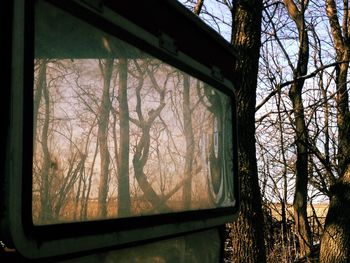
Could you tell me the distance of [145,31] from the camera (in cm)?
187

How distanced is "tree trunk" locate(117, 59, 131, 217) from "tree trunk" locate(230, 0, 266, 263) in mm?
3594

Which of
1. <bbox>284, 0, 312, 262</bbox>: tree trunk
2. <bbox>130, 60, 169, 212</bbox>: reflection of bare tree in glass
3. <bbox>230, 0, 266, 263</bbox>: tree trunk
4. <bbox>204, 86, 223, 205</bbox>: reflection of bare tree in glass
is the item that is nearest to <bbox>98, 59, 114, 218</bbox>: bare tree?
<bbox>130, 60, 169, 212</bbox>: reflection of bare tree in glass

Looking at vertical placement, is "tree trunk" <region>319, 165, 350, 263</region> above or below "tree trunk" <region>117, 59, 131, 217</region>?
below

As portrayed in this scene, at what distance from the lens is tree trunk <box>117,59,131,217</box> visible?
1681 millimetres

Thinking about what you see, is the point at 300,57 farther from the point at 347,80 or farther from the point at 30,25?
the point at 30,25

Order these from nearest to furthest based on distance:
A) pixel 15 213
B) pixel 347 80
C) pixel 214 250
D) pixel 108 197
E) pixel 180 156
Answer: pixel 15 213, pixel 108 197, pixel 180 156, pixel 214 250, pixel 347 80

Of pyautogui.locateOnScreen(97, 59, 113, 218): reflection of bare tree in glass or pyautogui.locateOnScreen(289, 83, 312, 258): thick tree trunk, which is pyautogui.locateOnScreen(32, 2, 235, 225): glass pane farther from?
pyautogui.locateOnScreen(289, 83, 312, 258): thick tree trunk

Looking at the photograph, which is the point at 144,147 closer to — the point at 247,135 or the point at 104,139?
the point at 104,139

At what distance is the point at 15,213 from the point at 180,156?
3.25 ft

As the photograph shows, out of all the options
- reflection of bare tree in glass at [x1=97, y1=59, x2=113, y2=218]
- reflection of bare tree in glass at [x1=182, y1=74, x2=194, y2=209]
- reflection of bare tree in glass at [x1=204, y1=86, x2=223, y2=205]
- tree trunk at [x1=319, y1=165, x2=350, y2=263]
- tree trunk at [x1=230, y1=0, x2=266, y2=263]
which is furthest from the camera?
tree trunk at [x1=319, y1=165, x2=350, y2=263]

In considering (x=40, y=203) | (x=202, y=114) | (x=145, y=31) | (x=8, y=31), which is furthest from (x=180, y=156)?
(x=8, y=31)

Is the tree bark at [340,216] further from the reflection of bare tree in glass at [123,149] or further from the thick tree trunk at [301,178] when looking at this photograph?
the reflection of bare tree in glass at [123,149]

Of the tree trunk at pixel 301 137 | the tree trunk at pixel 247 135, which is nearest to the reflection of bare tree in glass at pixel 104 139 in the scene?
the tree trunk at pixel 247 135

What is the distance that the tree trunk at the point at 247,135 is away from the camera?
5477 mm
